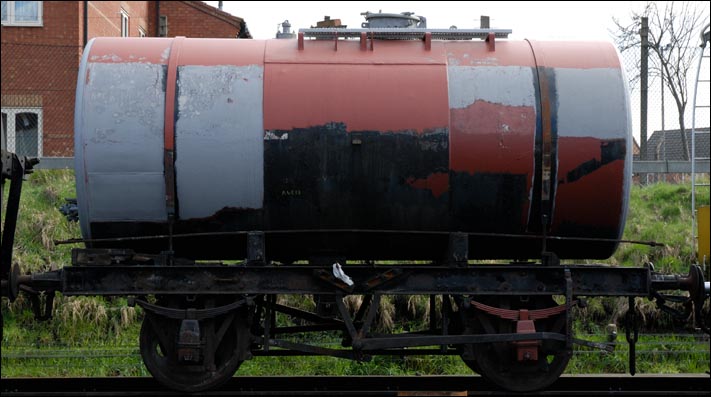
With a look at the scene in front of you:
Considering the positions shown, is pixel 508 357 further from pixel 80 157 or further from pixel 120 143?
pixel 80 157

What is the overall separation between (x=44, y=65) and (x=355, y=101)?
14.5m

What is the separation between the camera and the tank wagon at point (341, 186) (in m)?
6.85

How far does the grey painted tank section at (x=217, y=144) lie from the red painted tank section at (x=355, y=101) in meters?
0.18

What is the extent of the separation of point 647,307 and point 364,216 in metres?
5.80

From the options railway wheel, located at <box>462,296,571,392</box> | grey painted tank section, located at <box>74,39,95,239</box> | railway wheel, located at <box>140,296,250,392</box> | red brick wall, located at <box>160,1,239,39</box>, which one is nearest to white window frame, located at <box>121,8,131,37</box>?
red brick wall, located at <box>160,1,239,39</box>

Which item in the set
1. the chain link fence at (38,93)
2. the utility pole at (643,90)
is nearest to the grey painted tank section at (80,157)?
→ the utility pole at (643,90)

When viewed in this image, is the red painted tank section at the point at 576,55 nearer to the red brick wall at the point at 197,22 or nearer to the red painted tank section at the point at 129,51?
the red painted tank section at the point at 129,51

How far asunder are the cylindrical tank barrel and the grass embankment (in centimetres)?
303

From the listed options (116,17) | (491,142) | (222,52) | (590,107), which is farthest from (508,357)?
(116,17)

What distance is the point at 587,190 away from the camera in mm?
7004

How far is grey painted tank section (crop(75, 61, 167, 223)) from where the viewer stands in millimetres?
6809

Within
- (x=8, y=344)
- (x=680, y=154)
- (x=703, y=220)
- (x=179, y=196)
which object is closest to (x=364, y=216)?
(x=179, y=196)

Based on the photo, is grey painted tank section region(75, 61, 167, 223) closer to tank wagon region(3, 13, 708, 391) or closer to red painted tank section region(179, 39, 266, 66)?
tank wagon region(3, 13, 708, 391)

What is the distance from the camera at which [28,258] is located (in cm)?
1175
